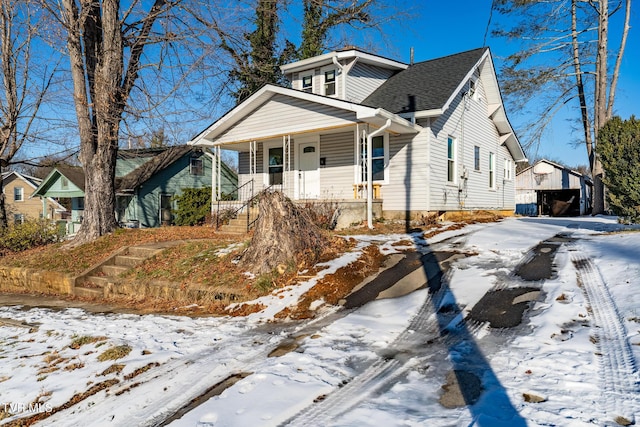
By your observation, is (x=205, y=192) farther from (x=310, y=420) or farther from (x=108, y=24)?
(x=310, y=420)

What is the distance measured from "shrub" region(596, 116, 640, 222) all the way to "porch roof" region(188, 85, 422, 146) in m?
5.22

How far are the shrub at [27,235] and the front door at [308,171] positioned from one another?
849 centimetres

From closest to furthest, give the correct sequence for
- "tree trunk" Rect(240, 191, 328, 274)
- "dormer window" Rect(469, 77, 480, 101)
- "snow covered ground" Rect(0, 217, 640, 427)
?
1. "snow covered ground" Rect(0, 217, 640, 427)
2. "tree trunk" Rect(240, 191, 328, 274)
3. "dormer window" Rect(469, 77, 480, 101)

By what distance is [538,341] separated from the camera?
150 inches

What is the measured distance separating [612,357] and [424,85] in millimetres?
12854

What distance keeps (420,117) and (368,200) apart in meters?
3.37

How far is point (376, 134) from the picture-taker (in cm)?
1261

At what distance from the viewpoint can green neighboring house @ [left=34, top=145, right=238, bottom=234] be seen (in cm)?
2392

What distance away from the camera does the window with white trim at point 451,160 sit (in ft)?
48.5

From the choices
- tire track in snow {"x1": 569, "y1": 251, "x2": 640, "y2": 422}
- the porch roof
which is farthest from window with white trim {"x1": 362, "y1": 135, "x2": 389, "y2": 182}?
tire track in snow {"x1": 569, "y1": 251, "x2": 640, "y2": 422}

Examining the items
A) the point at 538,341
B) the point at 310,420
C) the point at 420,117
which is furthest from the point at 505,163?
the point at 310,420

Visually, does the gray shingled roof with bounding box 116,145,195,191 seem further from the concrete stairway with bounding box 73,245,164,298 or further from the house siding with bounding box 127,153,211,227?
the concrete stairway with bounding box 73,245,164,298

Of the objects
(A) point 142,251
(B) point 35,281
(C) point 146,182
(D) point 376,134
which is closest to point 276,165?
(D) point 376,134

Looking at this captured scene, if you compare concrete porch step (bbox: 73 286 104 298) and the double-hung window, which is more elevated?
the double-hung window
